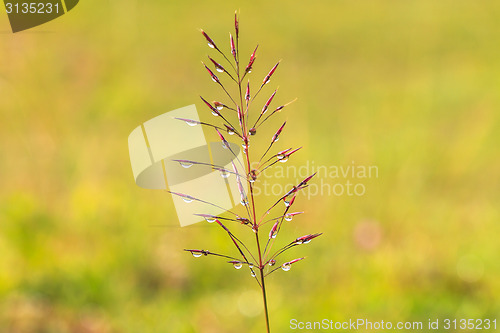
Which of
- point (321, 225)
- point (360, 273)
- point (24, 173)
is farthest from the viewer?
point (24, 173)

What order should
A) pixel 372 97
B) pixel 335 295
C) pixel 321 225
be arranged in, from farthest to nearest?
pixel 372 97, pixel 321 225, pixel 335 295

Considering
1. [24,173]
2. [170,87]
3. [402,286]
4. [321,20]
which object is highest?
[321,20]

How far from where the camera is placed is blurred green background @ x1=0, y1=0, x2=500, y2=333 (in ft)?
7.02

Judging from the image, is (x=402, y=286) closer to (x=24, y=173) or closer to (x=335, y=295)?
(x=335, y=295)

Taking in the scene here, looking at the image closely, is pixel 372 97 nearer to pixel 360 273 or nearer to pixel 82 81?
pixel 82 81

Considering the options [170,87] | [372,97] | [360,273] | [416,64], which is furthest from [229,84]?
[360,273]

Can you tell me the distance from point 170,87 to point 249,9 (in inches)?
95.0

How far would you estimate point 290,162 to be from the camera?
3.52 metres

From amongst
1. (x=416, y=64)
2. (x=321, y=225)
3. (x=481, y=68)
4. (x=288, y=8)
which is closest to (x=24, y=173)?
(x=321, y=225)

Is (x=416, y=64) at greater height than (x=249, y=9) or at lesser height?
lesser

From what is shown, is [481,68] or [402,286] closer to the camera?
[402,286]

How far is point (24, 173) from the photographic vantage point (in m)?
3.53

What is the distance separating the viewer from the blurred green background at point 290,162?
7.02 feet

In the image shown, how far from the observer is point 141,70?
18.2ft
